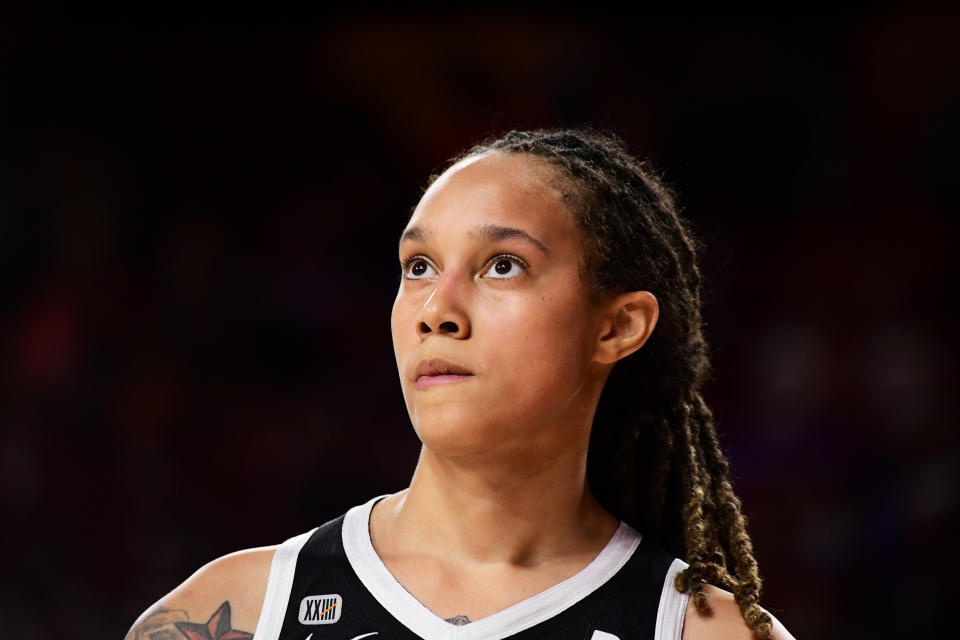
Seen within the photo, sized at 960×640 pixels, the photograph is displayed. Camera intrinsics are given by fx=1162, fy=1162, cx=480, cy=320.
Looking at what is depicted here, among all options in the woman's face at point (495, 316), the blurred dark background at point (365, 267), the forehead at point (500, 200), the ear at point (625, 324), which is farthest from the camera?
the blurred dark background at point (365, 267)

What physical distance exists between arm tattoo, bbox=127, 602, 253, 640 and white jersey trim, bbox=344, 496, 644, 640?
82 millimetres

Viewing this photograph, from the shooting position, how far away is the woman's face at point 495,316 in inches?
96.0

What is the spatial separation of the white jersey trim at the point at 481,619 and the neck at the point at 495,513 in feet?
0.17

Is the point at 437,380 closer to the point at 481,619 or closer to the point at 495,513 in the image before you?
the point at 495,513

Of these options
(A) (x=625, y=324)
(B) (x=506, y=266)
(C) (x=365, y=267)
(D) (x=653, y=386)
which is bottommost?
(D) (x=653, y=386)

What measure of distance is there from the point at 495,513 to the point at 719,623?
539mm

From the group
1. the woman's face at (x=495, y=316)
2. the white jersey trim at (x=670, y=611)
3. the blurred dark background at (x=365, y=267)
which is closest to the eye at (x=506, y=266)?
the woman's face at (x=495, y=316)

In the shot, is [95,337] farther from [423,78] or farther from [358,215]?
[423,78]

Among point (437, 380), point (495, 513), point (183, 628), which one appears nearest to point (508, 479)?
point (495, 513)

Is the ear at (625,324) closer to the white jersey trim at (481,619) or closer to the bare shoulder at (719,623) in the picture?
the white jersey trim at (481,619)

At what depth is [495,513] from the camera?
2.60 meters

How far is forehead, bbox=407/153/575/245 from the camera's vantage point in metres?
2.56

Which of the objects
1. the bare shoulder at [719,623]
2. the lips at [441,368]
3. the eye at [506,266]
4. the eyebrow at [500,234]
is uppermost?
the eyebrow at [500,234]

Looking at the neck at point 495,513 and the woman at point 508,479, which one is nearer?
the woman at point 508,479
